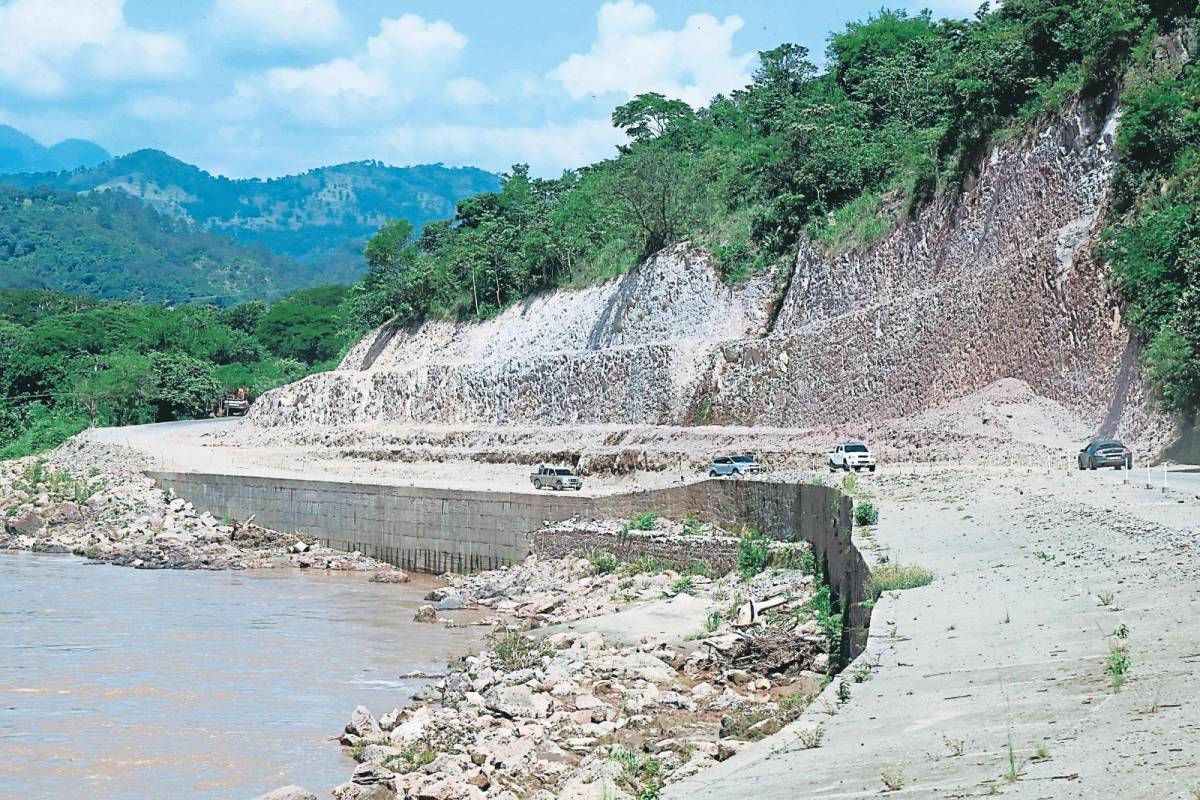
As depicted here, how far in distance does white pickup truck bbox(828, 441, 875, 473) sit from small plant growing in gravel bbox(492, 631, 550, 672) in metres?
15.9

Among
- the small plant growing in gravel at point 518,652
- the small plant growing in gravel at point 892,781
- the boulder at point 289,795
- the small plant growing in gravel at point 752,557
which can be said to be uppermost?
the small plant growing in gravel at point 892,781

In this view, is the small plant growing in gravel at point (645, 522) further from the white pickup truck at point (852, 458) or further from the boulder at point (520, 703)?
the boulder at point (520, 703)

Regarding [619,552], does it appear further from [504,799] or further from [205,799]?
[504,799]

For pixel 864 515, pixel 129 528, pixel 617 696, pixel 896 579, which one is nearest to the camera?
pixel 896 579

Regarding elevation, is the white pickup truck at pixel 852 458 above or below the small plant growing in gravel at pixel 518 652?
above

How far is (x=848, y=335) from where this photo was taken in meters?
46.1

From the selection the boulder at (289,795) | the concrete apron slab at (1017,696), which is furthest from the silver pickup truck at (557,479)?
the boulder at (289,795)

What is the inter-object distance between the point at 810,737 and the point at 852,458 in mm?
28013

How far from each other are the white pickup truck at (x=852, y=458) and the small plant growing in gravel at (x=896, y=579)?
2098cm

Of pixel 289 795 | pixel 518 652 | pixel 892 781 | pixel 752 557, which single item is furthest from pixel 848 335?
pixel 892 781

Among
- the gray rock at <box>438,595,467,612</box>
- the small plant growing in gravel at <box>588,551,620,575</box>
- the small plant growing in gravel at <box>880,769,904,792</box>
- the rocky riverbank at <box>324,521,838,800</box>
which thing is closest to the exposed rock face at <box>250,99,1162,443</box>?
the small plant growing in gravel at <box>588,551,620,575</box>

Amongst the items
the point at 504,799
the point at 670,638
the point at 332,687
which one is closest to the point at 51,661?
the point at 332,687

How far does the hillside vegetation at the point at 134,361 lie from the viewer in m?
89.8

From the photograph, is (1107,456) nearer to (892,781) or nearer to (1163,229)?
(1163,229)
